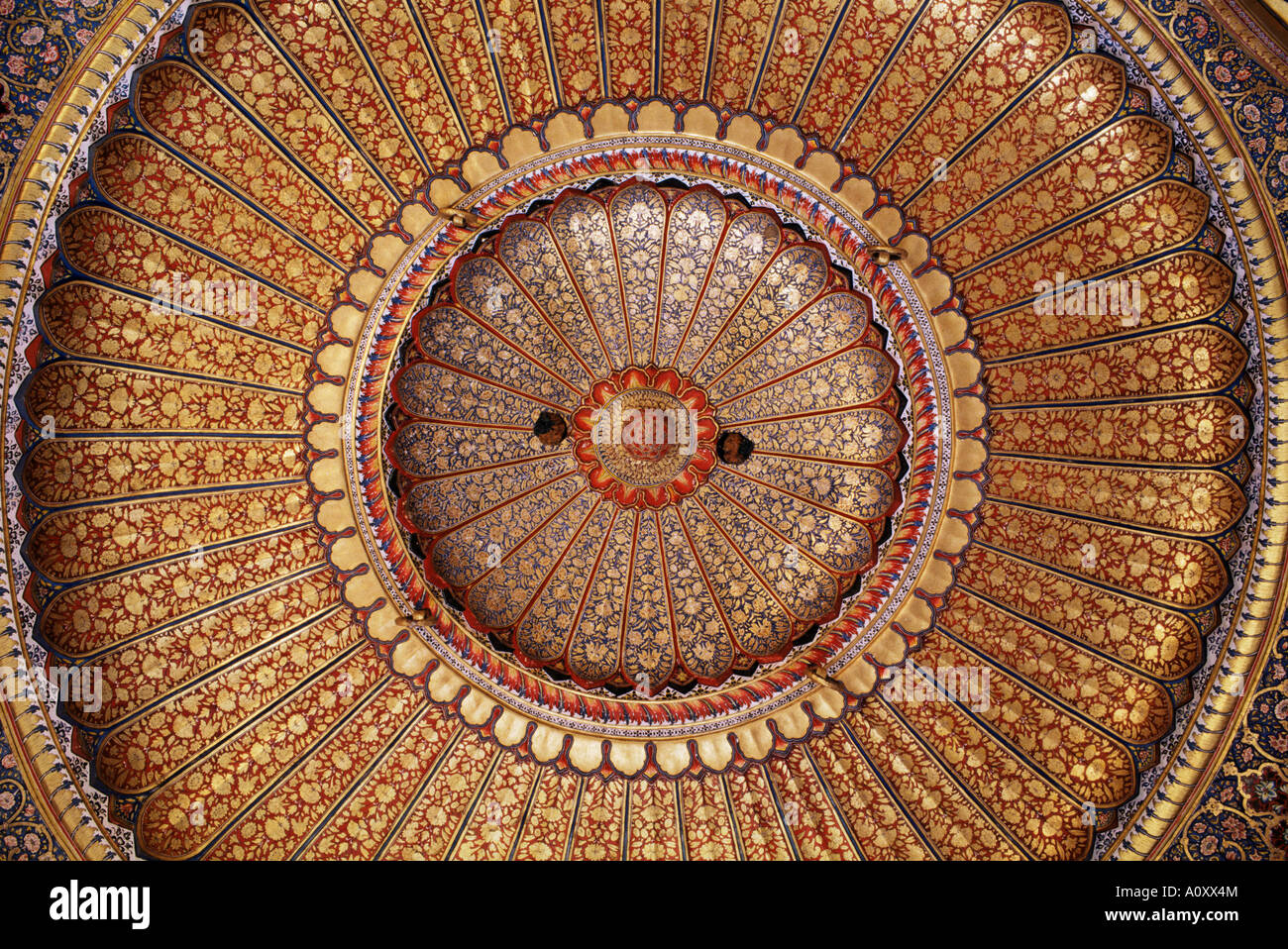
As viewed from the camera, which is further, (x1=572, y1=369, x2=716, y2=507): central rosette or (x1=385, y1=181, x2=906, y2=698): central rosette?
(x1=572, y1=369, x2=716, y2=507): central rosette

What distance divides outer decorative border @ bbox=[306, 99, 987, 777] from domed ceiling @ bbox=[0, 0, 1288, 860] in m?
0.04

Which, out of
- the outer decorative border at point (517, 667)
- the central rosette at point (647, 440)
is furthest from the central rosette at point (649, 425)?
the outer decorative border at point (517, 667)

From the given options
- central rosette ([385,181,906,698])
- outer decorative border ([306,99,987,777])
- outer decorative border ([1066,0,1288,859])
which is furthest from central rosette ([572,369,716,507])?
outer decorative border ([1066,0,1288,859])

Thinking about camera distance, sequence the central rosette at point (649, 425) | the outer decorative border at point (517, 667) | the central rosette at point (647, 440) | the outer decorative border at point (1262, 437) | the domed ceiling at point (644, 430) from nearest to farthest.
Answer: the outer decorative border at point (1262, 437) < the domed ceiling at point (644, 430) < the outer decorative border at point (517, 667) < the central rosette at point (647, 440) < the central rosette at point (649, 425)

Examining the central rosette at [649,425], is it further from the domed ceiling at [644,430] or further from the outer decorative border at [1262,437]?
the outer decorative border at [1262,437]

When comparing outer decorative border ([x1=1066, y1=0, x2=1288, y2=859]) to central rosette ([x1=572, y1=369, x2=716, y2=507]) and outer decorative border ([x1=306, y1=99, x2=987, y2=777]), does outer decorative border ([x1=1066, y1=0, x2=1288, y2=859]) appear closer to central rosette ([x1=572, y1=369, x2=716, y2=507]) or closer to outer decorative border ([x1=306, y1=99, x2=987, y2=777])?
outer decorative border ([x1=306, y1=99, x2=987, y2=777])

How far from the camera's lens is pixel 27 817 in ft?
23.7

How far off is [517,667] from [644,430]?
3053 mm

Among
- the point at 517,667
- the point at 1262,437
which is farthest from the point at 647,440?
the point at 1262,437

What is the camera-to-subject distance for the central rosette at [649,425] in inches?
390

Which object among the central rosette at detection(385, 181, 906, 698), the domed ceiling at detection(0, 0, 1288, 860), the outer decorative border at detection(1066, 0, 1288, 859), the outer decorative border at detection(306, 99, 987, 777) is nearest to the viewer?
the outer decorative border at detection(1066, 0, 1288, 859)

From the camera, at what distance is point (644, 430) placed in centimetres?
992

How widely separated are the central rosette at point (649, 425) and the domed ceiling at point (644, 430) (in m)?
0.05

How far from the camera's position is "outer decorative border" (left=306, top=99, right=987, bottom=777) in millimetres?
8039
